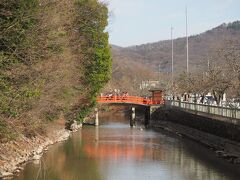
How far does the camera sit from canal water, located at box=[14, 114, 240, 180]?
23953mm

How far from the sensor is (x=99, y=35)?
46.3 metres

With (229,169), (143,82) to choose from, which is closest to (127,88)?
(143,82)

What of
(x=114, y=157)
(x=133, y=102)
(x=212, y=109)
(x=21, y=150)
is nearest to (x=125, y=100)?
(x=133, y=102)

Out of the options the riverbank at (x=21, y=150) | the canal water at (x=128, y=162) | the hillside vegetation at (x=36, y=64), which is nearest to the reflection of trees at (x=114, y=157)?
the canal water at (x=128, y=162)

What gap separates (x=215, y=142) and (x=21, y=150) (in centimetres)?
1395

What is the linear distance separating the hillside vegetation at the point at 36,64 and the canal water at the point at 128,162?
242cm

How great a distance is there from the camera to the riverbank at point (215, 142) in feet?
93.1

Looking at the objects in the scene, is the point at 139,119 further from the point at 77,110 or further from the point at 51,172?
the point at 51,172

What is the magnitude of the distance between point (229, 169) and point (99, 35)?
24.0 m

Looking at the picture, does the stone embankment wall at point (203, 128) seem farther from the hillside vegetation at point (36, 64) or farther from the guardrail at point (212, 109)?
the hillside vegetation at point (36, 64)

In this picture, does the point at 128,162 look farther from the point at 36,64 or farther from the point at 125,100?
the point at 125,100

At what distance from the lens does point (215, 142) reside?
34406mm

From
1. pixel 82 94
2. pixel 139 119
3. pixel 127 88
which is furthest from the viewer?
pixel 127 88

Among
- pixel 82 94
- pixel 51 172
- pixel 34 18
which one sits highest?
pixel 34 18
